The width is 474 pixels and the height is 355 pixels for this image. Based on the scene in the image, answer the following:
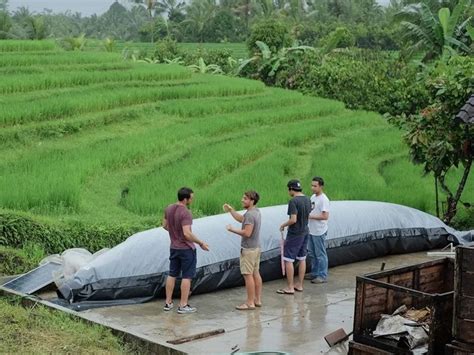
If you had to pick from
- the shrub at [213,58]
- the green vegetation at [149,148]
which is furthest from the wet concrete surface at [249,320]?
the shrub at [213,58]

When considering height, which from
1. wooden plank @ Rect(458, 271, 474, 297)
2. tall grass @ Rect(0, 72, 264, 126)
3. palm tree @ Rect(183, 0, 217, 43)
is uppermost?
palm tree @ Rect(183, 0, 217, 43)

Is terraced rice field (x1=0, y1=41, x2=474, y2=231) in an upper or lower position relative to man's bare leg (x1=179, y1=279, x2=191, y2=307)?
upper

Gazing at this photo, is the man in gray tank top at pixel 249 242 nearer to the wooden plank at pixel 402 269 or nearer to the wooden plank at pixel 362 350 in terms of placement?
the wooden plank at pixel 402 269

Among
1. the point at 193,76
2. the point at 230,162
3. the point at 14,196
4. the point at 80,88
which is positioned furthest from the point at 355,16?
the point at 14,196

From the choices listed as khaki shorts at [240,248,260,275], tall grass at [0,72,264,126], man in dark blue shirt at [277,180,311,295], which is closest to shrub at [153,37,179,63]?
tall grass at [0,72,264,126]

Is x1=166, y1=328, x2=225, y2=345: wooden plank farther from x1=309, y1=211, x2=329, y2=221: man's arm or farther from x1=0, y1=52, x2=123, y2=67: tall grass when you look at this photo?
x1=0, y1=52, x2=123, y2=67: tall grass

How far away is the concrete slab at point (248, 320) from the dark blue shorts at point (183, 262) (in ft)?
1.41

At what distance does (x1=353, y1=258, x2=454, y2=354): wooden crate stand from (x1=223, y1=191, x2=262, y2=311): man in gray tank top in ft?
5.68

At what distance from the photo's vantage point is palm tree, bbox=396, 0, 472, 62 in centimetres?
2480

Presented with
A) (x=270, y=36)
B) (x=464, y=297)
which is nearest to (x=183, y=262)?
(x=464, y=297)

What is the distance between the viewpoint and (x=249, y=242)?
9008mm

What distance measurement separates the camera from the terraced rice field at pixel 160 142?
13.1 m

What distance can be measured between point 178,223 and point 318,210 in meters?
2.11

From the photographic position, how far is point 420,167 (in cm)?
1808
